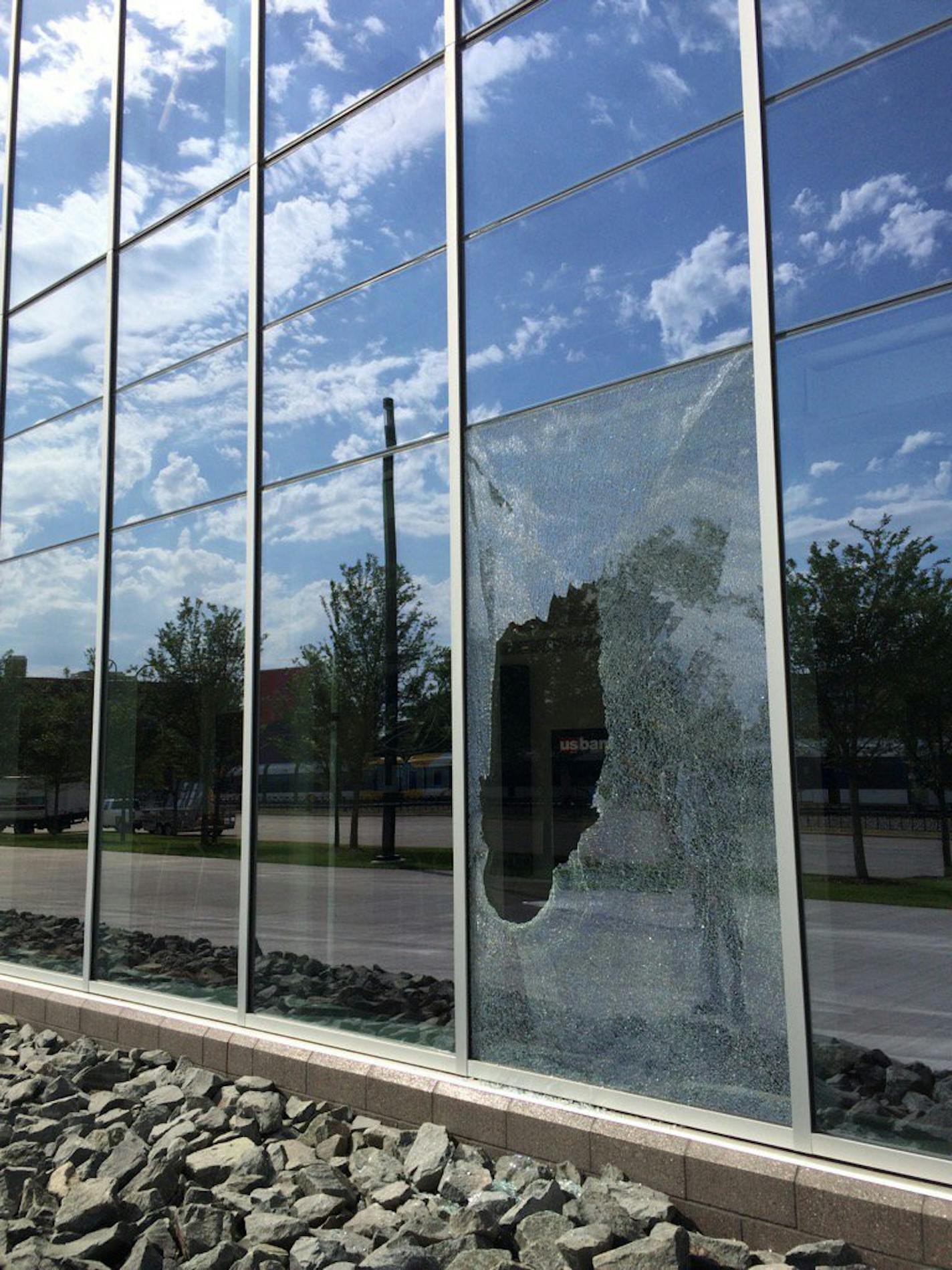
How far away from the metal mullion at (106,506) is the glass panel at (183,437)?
109mm

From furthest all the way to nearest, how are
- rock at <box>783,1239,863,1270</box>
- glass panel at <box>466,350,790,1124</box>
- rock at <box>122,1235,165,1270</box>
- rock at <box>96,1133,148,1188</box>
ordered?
rock at <box>96,1133,148,1188</box>
glass panel at <box>466,350,790,1124</box>
rock at <box>122,1235,165,1270</box>
rock at <box>783,1239,863,1270</box>

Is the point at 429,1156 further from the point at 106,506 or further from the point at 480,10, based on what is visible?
the point at 480,10

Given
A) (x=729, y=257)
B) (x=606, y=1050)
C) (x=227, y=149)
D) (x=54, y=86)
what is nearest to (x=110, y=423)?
(x=227, y=149)

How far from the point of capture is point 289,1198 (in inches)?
223

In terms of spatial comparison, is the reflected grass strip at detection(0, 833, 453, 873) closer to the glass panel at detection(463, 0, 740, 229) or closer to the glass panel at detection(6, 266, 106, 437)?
the glass panel at detection(463, 0, 740, 229)

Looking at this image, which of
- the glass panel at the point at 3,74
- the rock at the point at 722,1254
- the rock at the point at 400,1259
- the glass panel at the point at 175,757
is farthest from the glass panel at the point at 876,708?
the glass panel at the point at 3,74

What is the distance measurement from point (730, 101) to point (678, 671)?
2.61 m

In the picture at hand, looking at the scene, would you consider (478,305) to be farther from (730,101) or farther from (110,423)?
(110,423)

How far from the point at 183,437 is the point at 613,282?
4.11 meters

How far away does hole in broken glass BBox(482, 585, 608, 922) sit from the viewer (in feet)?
19.6

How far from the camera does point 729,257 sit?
556 centimetres

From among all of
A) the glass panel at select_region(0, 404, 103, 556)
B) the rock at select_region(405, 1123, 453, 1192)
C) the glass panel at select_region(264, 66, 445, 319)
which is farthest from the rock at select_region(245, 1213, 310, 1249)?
the glass panel at select_region(0, 404, 103, 556)

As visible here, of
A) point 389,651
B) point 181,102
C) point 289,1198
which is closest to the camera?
point 289,1198

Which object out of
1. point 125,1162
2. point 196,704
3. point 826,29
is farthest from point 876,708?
point 196,704
